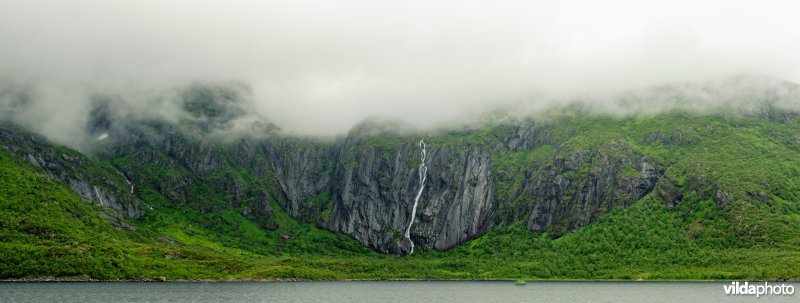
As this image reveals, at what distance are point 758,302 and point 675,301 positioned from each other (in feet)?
59.6

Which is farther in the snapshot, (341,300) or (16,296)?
(341,300)

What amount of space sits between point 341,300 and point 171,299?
4369cm

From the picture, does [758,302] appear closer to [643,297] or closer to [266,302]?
[643,297]

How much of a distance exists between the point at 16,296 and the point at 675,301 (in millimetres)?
162552

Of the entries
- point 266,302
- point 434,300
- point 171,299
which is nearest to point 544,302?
point 434,300

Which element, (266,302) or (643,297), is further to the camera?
(643,297)

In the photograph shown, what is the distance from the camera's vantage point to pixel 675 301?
152 meters

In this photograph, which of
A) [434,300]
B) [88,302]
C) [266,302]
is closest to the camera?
[88,302]

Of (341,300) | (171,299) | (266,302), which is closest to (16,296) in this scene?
(171,299)

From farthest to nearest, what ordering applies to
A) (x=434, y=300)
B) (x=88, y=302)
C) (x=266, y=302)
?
(x=434, y=300) < (x=266, y=302) < (x=88, y=302)

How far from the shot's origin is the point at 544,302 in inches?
6378

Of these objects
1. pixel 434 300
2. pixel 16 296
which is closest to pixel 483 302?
pixel 434 300

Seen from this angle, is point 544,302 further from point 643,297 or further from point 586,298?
point 643,297

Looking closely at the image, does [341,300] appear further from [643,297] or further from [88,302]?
[643,297]
